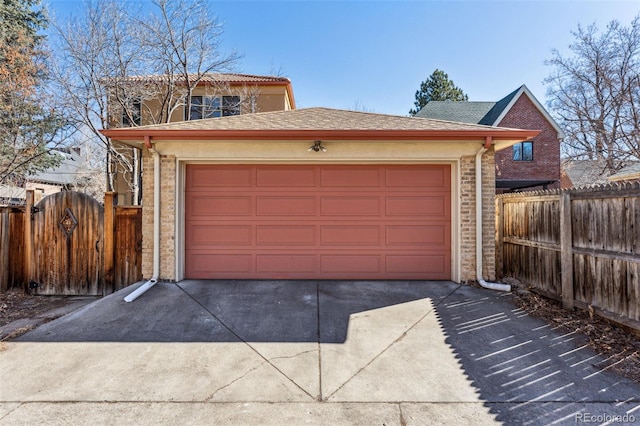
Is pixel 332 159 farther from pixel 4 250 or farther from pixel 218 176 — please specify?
pixel 4 250

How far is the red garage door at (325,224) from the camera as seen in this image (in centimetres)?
633

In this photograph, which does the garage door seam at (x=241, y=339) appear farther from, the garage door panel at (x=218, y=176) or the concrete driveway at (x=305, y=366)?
the garage door panel at (x=218, y=176)

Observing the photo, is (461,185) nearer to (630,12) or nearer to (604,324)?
(604,324)

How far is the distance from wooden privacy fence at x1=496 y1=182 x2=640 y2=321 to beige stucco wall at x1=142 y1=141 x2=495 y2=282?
681 millimetres

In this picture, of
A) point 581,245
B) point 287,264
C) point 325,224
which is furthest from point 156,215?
point 581,245

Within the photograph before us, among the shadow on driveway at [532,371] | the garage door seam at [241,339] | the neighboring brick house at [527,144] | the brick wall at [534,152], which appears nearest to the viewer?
the shadow on driveway at [532,371]

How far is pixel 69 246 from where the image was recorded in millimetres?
6445

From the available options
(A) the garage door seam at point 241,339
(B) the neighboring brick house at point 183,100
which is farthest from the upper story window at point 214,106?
(A) the garage door seam at point 241,339

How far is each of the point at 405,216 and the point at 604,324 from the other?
3.24 meters

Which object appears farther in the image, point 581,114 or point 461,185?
point 581,114

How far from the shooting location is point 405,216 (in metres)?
6.32

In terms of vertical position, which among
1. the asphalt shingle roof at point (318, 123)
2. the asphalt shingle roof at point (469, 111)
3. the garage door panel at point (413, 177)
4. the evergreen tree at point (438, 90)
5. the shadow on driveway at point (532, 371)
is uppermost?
the evergreen tree at point (438, 90)

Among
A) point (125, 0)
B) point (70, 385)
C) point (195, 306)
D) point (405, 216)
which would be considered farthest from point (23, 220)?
point (125, 0)

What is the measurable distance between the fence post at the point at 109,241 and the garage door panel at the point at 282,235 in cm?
289
